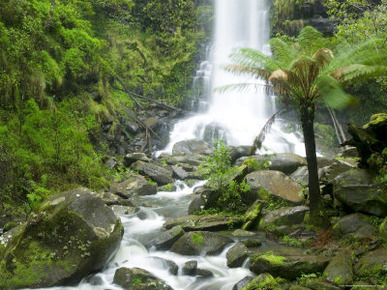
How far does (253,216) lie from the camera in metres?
8.99

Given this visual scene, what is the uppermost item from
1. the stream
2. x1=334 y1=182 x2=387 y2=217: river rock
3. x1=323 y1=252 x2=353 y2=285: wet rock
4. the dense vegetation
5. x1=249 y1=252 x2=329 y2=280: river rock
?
the dense vegetation

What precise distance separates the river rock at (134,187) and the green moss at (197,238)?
559 cm

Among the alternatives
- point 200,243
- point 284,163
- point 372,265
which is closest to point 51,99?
point 200,243

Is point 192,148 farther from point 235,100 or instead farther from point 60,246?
point 60,246

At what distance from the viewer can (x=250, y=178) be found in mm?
10500

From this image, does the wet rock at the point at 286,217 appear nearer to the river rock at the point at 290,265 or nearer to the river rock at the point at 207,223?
the river rock at the point at 207,223

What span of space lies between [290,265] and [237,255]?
1.35 metres

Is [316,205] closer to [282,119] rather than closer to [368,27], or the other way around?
[368,27]

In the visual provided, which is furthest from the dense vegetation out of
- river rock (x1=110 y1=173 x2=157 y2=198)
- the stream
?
the stream

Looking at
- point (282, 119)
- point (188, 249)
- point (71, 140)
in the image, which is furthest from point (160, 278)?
point (282, 119)

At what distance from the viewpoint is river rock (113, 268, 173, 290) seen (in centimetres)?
599

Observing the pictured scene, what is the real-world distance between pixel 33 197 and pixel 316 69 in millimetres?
7387

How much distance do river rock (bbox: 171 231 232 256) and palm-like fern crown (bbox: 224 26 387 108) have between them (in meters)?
3.66

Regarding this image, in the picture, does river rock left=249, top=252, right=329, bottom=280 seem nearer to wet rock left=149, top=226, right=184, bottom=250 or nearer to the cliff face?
wet rock left=149, top=226, right=184, bottom=250
